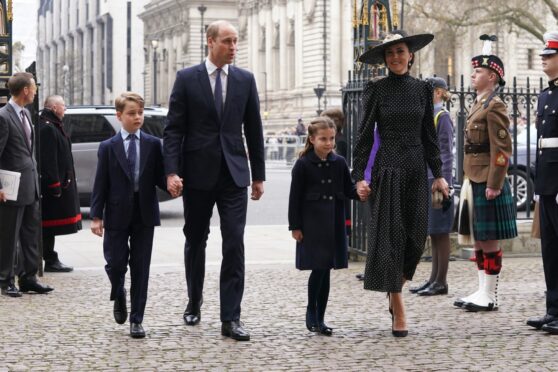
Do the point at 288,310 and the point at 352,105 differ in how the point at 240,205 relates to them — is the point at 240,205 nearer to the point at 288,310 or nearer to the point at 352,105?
the point at 288,310

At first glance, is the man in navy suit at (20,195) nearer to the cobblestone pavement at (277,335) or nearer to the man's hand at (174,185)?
the cobblestone pavement at (277,335)

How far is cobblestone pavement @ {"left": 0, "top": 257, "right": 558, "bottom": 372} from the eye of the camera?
291 inches

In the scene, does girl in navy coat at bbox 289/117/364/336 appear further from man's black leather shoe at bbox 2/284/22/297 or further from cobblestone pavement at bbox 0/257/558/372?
man's black leather shoe at bbox 2/284/22/297

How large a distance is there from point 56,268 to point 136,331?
14.8ft

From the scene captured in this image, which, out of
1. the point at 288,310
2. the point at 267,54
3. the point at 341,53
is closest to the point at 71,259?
the point at 288,310

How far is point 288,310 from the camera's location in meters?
9.62

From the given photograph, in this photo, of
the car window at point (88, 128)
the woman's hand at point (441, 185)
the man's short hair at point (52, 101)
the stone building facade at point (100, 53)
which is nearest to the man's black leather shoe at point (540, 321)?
the woman's hand at point (441, 185)

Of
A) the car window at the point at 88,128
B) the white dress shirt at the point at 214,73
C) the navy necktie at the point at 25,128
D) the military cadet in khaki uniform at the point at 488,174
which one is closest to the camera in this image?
the white dress shirt at the point at 214,73

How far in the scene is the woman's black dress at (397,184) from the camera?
329 inches

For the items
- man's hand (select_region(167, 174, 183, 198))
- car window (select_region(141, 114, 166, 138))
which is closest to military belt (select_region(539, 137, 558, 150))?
man's hand (select_region(167, 174, 183, 198))

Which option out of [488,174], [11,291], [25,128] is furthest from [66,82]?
[488,174]

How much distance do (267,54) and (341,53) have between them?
11060 mm

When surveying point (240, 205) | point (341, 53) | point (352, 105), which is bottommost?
point (240, 205)

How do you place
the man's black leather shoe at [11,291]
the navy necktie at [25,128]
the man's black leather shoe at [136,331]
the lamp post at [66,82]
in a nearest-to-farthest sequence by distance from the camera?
the man's black leather shoe at [136,331] → the man's black leather shoe at [11,291] → the navy necktie at [25,128] → the lamp post at [66,82]
